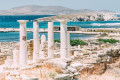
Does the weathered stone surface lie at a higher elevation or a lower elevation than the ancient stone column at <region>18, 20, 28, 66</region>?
lower

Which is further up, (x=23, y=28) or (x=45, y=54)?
(x=23, y=28)

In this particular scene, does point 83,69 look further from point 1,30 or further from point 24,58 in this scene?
point 1,30

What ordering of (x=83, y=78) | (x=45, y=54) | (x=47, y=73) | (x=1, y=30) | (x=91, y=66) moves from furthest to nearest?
(x=1, y=30) < (x=45, y=54) < (x=91, y=66) < (x=83, y=78) < (x=47, y=73)

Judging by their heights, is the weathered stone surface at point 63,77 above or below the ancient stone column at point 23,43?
below

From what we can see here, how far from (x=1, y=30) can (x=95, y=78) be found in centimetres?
8137

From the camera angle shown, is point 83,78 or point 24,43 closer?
point 83,78

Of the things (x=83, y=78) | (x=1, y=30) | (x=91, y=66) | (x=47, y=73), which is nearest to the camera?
(x=47, y=73)

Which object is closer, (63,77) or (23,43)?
(63,77)

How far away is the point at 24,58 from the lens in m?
20.5

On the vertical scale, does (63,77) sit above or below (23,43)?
below

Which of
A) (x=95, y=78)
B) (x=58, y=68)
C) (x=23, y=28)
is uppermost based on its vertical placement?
(x=23, y=28)

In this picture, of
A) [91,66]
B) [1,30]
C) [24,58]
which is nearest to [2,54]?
[24,58]

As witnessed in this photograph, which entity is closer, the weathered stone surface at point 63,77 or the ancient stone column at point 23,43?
the weathered stone surface at point 63,77

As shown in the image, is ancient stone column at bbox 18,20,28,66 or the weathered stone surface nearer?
the weathered stone surface
